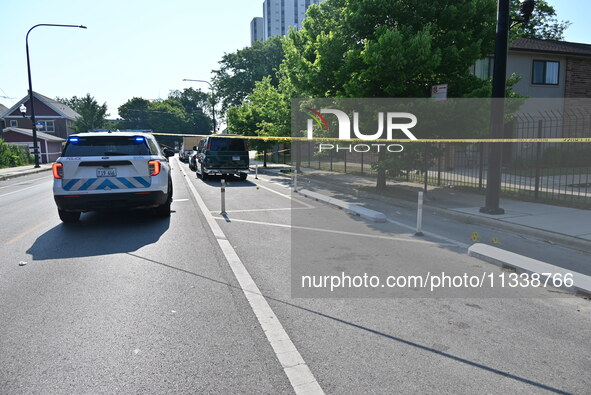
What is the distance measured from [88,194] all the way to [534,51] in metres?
25.2

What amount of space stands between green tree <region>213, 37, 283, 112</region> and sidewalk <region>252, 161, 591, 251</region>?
46.8 metres

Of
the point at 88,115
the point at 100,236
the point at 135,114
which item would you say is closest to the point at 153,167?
the point at 100,236

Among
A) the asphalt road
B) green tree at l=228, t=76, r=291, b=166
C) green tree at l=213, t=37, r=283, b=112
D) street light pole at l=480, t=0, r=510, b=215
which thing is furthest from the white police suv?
green tree at l=213, t=37, r=283, b=112

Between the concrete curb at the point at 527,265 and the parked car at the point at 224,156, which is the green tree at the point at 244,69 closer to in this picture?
the parked car at the point at 224,156

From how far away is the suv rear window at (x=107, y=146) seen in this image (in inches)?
363

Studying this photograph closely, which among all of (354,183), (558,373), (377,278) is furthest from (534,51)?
(558,373)

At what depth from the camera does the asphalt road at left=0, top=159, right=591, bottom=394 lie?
11.2ft

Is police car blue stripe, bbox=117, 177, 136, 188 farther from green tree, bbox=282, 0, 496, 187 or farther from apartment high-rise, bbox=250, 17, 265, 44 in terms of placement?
apartment high-rise, bbox=250, 17, 265, 44

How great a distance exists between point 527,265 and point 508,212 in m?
4.84

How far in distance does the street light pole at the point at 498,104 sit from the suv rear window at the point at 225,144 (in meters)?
13.2

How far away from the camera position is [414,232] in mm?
9062

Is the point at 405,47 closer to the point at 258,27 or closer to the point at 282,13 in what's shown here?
the point at 282,13

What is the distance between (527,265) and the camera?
6.35 meters

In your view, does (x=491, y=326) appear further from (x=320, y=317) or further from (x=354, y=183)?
(x=354, y=183)
